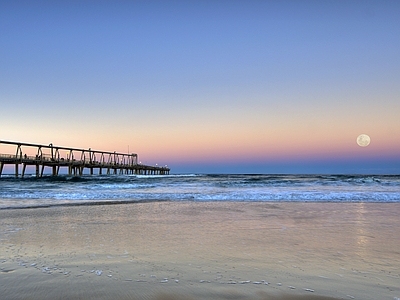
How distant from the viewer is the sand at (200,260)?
3.45m

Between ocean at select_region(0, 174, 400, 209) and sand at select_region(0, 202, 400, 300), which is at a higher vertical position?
sand at select_region(0, 202, 400, 300)

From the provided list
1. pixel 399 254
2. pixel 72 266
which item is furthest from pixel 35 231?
pixel 399 254

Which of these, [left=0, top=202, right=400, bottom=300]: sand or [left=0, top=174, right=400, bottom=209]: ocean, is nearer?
[left=0, top=202, right=400, bottom=300]: sand

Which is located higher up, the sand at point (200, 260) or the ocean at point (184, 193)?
the sand at point (200, 260)

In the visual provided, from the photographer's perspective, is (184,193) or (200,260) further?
(184,193)

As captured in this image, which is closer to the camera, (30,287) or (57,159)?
(30,287)

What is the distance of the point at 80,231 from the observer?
696 centimetres

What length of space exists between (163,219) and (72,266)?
14.8 feet

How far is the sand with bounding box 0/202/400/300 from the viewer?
3447 mm

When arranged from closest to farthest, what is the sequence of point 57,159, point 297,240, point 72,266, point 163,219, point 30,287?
point 30,287, point 72,266, point 297,240, point 163,219, point 57,159

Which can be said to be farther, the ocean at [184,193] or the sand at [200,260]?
the ocean at [184,193]

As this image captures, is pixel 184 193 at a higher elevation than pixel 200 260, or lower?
lower

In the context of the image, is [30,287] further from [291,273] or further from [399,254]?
[399,254]

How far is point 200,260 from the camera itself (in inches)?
182
